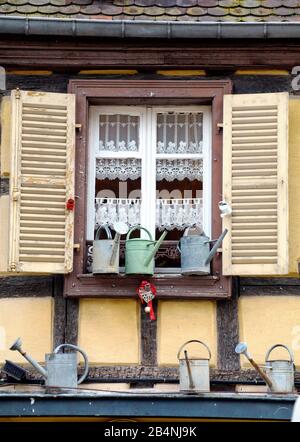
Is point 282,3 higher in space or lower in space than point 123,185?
higher

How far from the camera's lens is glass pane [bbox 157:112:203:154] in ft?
32.0

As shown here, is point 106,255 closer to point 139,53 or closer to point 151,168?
point 151,168

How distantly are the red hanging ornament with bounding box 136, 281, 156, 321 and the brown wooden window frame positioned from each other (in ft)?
0.17

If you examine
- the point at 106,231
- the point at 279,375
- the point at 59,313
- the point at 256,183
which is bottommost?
the point at 279,375

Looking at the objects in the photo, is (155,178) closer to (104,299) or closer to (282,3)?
(104,299)

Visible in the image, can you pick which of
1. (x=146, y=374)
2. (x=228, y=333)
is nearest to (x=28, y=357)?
(x=146, y=374)

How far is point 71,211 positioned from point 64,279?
51 cm

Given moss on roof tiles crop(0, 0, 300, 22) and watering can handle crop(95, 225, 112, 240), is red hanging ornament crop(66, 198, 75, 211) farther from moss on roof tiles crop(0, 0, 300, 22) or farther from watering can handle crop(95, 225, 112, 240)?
moss on roof tiles crop(0, 0, 300, 22)

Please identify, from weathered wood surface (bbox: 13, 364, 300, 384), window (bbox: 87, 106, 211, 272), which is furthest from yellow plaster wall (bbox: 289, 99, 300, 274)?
weathered wood surface (bbox: 13, 364, 300, 384)

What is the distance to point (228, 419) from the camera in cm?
882

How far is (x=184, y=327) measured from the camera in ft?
30.6

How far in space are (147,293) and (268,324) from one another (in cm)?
92

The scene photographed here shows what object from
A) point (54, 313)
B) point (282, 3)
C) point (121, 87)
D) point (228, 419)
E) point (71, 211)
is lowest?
point (228, 419)

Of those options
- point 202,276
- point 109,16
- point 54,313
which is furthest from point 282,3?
point 54,313
